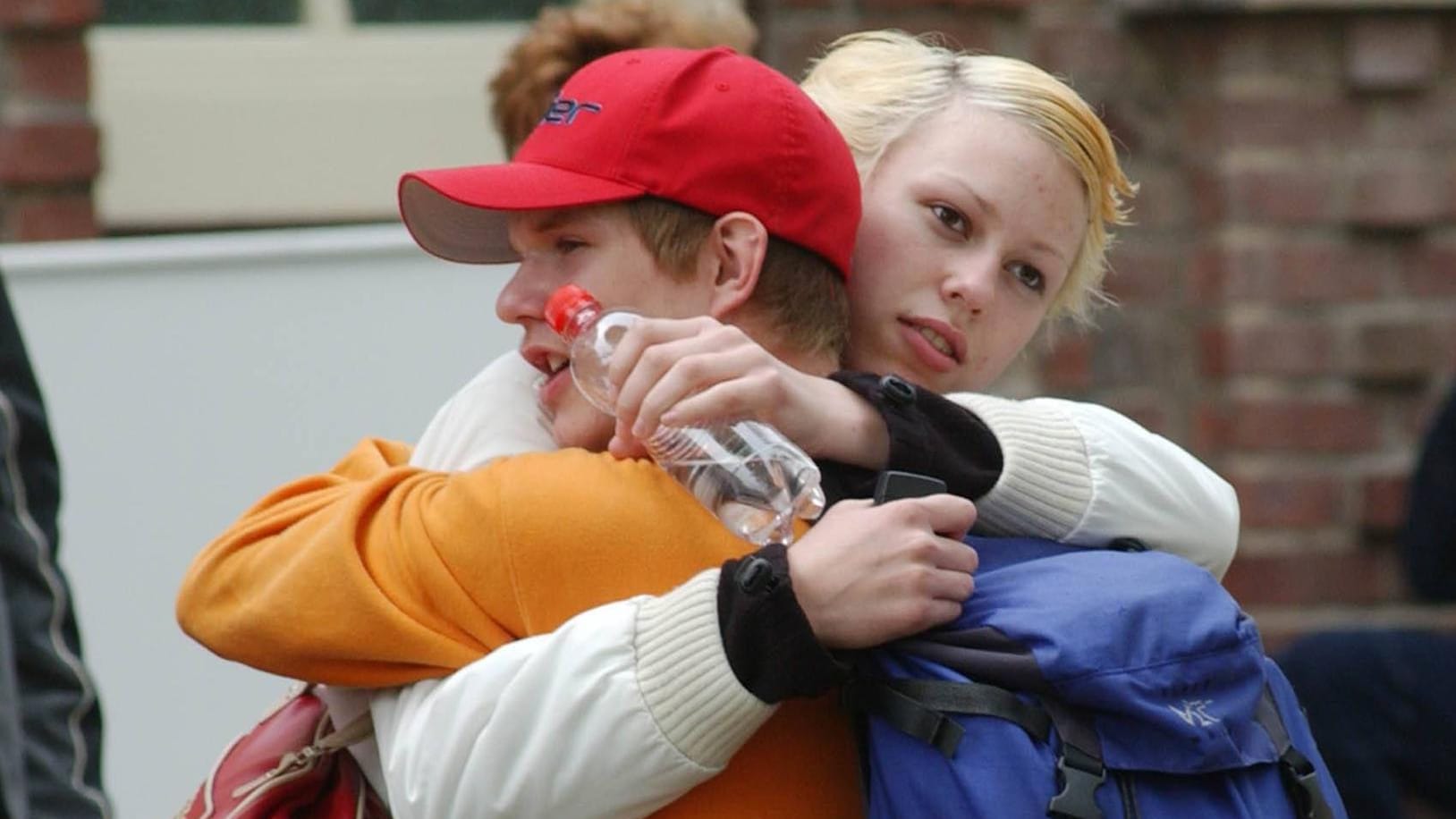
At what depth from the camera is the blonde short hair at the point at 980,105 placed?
6.42 feet

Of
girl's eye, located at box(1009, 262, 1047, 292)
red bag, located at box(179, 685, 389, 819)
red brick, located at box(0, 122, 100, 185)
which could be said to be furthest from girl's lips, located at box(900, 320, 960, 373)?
red brick, located at box(0, 122, 100, 185)

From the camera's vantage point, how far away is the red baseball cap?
179cm

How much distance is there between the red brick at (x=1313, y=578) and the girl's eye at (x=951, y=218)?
2.23 metres

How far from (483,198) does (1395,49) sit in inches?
104

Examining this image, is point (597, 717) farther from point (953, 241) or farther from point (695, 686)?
point (953, 241)

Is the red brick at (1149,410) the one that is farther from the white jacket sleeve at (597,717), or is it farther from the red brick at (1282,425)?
the white jacket sleeve at (597,717)

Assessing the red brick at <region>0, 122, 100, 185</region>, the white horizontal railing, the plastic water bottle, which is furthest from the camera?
the red brick at <region>0, 122, 100, 185</region>

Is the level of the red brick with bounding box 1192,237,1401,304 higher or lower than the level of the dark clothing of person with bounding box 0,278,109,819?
lower

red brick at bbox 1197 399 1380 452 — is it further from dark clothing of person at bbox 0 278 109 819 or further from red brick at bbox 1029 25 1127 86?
dark clothing of person at bbox 0 278 109 819

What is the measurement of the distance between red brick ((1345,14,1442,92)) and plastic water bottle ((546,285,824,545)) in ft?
8.50

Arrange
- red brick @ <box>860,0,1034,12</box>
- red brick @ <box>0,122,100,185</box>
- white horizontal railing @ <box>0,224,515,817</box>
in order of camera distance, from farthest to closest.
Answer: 1. red brick @ <box>860,0,1034,12</box>
2. red brick @ <box>0,122,100,185</box>
3. white horizontal railing @ <box>0,224,515,817</box>

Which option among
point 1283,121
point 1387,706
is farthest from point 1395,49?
point 1387,706

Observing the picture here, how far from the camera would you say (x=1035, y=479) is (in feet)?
5.79

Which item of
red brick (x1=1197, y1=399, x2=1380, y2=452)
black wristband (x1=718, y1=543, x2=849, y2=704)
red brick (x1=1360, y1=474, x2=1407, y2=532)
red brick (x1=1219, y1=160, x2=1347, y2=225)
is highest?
black wristband (x1=718, y1=543, x2=849, y2=704)
